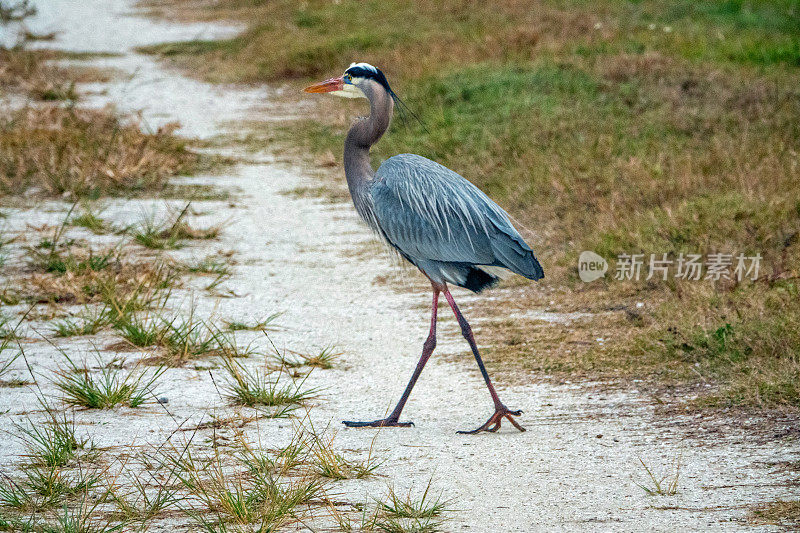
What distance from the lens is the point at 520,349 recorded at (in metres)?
5.41

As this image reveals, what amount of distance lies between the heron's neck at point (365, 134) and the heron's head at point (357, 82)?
0.02 metres

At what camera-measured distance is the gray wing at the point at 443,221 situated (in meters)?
4.44

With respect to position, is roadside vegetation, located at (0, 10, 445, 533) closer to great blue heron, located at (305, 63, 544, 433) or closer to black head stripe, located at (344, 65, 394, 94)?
great blue heron, located at (305, 63, 544, 433)

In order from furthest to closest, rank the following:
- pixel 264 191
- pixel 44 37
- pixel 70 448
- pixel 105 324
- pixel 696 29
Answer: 1. pixel 44 37
2. pixel 696 29
3. pixel 264 191
4. pixel 105 324
5. pixel 70 448

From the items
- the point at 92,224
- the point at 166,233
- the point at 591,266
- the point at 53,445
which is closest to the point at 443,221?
the point at 53,445

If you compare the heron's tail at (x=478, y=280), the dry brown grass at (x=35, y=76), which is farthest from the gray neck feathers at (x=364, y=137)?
the dry brown grass at (x=35, y=76)

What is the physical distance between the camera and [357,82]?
15.9 ft

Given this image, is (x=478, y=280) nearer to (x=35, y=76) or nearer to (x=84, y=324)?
(x=84, y=324)

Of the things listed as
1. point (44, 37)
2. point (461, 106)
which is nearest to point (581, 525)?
point (461, 106)

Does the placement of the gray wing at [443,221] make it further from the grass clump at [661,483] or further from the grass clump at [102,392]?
the grass clump at [102,392]

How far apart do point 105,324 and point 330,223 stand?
3.05m

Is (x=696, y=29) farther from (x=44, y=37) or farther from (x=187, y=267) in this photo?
(x=44, y=37)

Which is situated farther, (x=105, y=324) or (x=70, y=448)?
(x=105, y=324)

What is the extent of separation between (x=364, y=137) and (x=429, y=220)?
0.60m
